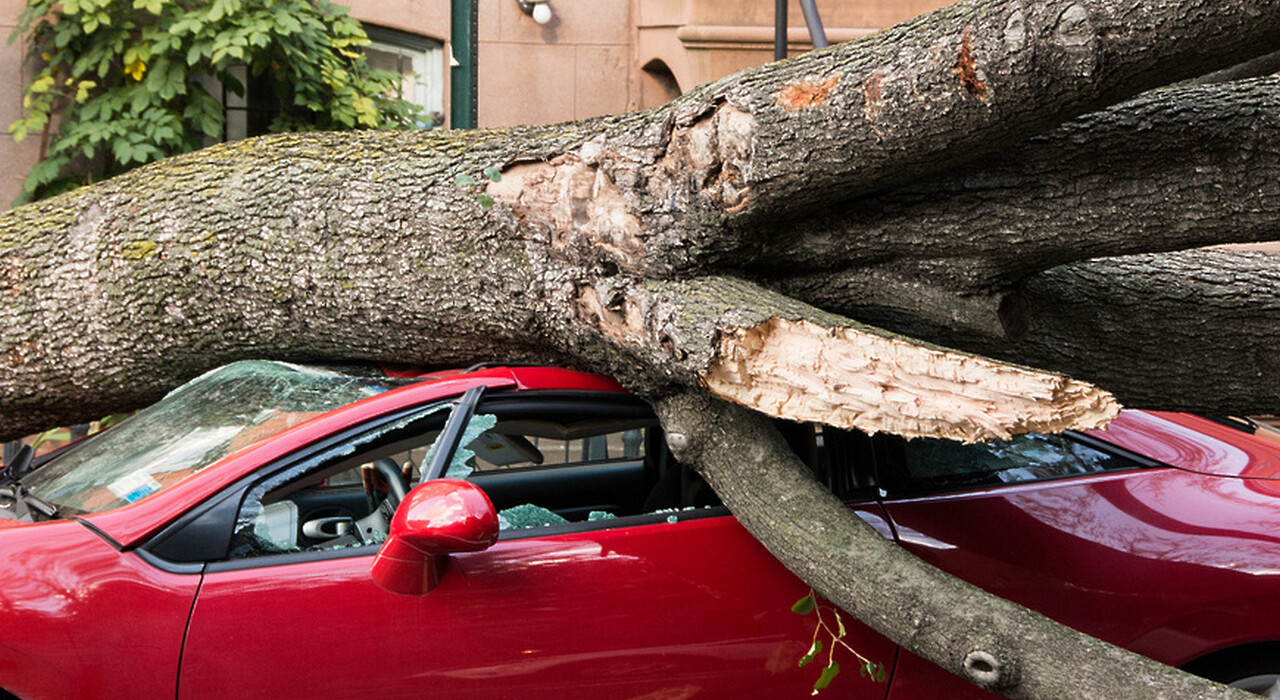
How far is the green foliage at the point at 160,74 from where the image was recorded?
22.7ft

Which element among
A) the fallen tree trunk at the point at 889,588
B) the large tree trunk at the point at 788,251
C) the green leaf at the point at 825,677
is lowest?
the green leaf at the point at 825,677

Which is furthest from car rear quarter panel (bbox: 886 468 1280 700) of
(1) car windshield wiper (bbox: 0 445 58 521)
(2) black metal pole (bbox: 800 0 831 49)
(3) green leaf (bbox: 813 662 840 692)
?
(2) black metal pole (bbox: 800 0 831 49)

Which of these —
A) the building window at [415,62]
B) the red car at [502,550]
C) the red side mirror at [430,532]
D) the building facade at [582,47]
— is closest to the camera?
the red side mirror at [430,532]

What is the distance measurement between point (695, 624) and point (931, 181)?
136 cm

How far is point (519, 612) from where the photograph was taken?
2.83 meters

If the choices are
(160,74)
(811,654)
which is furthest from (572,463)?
(160,74)

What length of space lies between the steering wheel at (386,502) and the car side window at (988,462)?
1.37 metres

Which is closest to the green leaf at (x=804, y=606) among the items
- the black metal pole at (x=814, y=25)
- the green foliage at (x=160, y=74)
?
the black metal pole at (x=814, y=25)

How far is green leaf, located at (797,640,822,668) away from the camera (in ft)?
9.91

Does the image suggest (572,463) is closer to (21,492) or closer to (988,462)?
(988,462)

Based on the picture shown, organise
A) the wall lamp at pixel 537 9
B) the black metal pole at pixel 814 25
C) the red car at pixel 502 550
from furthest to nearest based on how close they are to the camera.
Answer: the wall lamp at pixel 537 9 < the black metal pole at pixel 814 25 < the red car at pixel 502 550

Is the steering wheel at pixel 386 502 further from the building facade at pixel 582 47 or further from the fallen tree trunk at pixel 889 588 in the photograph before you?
the building facade at pixel 582 47

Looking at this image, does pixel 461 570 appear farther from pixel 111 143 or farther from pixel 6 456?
pixel 111 143

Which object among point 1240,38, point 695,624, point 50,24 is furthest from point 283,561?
point 50,24
